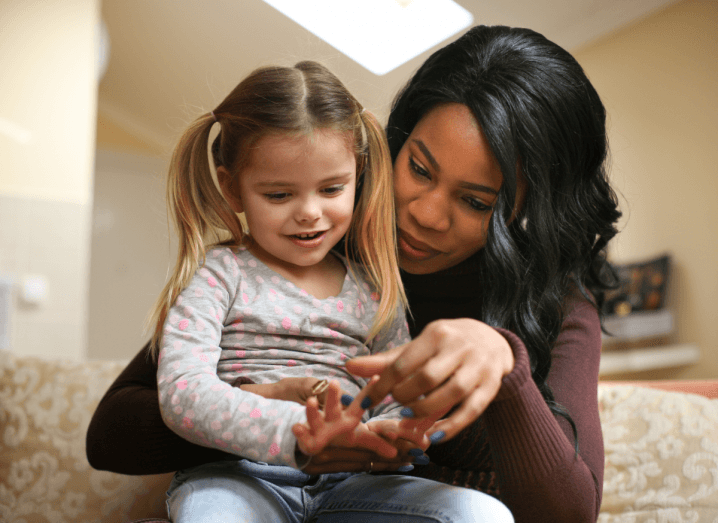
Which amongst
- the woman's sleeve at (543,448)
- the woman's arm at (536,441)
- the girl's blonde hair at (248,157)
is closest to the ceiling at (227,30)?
the girl's blonde hair at (248,157)

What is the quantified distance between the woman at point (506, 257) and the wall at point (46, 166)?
2532mm

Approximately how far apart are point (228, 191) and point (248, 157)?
99 millimetres

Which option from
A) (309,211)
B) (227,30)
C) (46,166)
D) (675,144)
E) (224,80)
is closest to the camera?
(309,211)

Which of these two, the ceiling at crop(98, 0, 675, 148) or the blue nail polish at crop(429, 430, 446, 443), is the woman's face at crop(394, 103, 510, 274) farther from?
the ceiling at crop(98, 0, 675, 148)

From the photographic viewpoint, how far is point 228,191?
40.9 inches

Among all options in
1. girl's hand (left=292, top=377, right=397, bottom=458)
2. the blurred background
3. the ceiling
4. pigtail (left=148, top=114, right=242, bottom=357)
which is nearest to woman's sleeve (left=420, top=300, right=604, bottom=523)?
girl's hand (left=292, top=377, right=397, bottom=458)

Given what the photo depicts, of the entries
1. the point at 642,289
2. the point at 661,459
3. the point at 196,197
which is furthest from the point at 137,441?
the point at 642,289

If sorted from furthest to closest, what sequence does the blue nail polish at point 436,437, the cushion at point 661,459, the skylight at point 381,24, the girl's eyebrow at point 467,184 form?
the skylight at point 381,24 → the cushion at point 661,459 → the girl's eyebrow at point 467,184 → the blue nail polish at point 436,437

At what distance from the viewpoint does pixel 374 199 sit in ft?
3.53

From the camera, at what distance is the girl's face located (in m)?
0.94

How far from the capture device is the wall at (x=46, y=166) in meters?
3.30

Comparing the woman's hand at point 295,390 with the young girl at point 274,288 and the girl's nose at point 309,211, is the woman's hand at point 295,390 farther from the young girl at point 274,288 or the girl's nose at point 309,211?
the girl's nose at point 309,211

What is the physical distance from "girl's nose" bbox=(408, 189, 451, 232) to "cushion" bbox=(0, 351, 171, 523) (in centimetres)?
84

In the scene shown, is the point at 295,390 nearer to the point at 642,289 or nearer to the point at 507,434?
the point at 507,434
